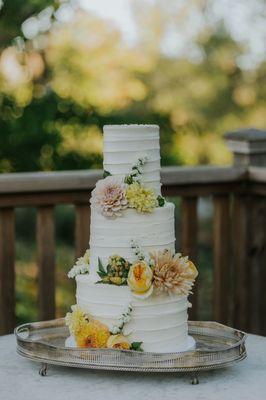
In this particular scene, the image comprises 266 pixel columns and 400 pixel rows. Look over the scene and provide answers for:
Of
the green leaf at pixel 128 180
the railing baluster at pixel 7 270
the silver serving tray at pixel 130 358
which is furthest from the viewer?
the railing baluster at pixel 7 270

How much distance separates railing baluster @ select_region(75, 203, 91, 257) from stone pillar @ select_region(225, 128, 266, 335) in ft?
2.04

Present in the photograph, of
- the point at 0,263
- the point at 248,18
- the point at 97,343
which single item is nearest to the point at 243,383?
the point at 97,343

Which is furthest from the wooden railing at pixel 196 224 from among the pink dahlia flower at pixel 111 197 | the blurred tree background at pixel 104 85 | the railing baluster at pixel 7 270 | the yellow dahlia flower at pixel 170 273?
the yellow dahlia flower at pixel 170 273

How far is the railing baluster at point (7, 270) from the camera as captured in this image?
2996mm

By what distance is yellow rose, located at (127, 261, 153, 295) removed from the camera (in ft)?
6.33

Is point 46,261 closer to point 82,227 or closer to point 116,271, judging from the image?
point 82,227

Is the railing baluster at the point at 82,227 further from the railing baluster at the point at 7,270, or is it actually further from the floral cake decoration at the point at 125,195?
the floral cake decoration at the point at 125,195

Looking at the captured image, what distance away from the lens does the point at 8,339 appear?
90.7 inches

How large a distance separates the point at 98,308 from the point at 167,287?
6.3 inches

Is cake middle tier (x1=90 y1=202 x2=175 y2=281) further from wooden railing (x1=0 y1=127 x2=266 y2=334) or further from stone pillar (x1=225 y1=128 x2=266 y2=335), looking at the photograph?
stone pillar (x1=225 y1=128 x2=266 y2=335)

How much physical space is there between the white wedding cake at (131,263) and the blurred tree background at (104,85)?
1.71m

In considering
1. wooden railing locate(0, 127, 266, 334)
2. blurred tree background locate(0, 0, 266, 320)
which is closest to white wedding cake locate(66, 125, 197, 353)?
wooden railing locate(0, 127, 266, 334)

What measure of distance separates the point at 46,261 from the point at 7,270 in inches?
5.5

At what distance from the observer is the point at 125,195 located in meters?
1.98
